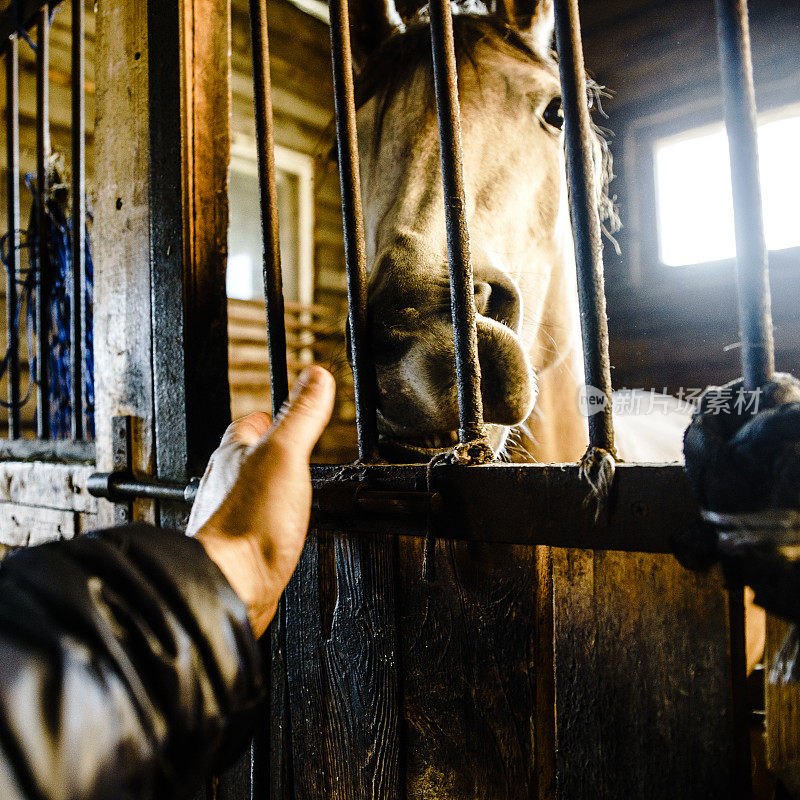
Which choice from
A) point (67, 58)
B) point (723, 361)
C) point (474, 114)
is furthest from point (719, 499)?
point (67, 58)

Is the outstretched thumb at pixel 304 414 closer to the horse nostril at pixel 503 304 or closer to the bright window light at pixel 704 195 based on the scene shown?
the horse nostril at pixel 503 304

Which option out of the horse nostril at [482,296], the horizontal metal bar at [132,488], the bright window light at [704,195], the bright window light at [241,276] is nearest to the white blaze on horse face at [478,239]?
the horse nostril at [482,296]

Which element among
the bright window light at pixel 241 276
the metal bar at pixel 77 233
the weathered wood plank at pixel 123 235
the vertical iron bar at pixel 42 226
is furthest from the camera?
the bright window light at pixel 241 276

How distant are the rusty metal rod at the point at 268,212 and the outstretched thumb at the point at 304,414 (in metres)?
0.27

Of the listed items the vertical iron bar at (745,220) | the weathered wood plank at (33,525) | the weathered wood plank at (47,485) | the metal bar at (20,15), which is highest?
the metal bar at (20,15)

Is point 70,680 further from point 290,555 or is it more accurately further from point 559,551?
point 559,551

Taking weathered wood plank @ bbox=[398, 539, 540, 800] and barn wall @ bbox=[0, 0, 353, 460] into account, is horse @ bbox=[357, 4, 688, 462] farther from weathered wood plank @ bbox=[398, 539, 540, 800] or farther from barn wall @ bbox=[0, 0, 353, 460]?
barn wall @ bbox=[0, 0, 353, 460]

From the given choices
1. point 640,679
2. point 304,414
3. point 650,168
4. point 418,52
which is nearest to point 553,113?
point 418,52

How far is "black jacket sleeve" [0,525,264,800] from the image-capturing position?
0.36m

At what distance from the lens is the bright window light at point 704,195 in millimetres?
3385

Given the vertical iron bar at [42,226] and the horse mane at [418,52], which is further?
the vertical iron bar at [42,226]

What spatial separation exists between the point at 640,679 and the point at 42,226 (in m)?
1.95

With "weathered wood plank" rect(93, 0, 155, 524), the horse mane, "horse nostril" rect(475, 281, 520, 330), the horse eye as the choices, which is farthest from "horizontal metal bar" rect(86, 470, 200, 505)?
the horse eye

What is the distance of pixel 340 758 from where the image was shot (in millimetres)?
789
